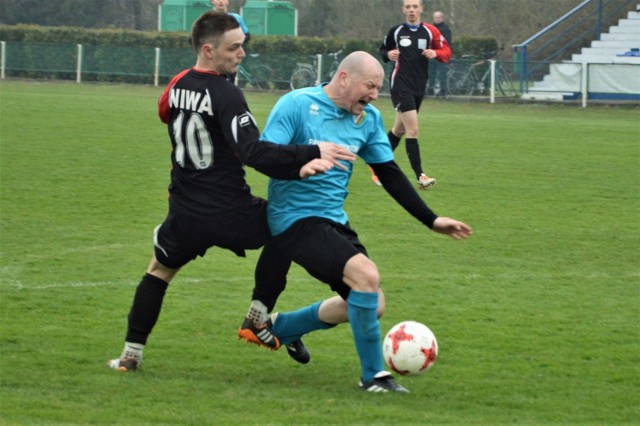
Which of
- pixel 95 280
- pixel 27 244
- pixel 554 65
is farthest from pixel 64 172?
pixel 554 65

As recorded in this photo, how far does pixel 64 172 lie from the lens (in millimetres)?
13234

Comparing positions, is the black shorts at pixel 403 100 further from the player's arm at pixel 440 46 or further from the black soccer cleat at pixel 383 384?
the black soccer cleat at pixel 383 384

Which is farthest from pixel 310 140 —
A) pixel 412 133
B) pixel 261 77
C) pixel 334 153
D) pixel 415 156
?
pixel 261 77

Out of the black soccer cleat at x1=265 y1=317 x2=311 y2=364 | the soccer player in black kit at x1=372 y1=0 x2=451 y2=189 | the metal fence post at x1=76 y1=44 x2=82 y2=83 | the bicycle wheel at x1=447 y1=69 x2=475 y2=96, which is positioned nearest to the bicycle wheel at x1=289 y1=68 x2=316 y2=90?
the bicycle wheel at x1=447 y1=69 x2=475 y2=96

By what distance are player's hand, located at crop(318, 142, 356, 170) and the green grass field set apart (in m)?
1.09

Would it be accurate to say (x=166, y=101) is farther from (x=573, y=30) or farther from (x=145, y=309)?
(x=573, y=30)

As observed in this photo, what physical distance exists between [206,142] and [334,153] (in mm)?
660

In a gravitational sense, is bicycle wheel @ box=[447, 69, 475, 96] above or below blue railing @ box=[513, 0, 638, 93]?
below

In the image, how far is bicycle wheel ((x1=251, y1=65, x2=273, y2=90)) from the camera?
31.8 meters

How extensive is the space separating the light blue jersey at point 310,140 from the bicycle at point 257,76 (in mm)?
26717

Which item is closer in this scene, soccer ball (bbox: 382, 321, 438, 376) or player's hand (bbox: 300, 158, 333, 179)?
player's hand (bbox: 300, 158, 333, 179)

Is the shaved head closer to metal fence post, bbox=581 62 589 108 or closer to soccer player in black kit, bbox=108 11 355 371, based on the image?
soccer player in black kit, bbox=108 11 355 371

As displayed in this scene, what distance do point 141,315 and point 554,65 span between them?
23975mm

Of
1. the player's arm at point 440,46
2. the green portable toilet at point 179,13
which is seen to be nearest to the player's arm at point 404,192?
the player's arm at point 440,46
